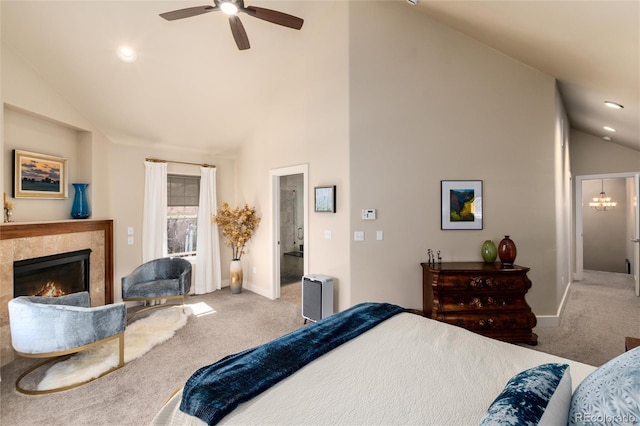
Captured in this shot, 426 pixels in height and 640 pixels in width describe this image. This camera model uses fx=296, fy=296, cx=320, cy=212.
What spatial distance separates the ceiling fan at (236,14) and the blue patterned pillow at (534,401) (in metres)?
2.99

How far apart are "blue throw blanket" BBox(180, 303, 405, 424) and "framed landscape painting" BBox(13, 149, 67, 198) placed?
3.52 m

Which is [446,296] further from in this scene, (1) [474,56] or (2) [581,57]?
(1) [474,56]

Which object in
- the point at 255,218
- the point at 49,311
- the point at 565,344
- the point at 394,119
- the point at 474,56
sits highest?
the point at 474,56

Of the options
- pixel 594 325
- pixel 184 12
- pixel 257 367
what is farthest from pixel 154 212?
pixel 594 325

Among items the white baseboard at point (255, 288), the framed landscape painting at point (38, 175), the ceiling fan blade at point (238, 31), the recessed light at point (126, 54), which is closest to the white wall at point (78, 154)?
the framed landscape painting at point (38, 175)

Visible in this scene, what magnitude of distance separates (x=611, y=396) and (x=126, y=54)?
4.60m

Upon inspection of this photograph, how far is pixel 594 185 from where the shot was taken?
278 inches

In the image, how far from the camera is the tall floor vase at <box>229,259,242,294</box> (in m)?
5.18

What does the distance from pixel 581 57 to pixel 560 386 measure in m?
3.16

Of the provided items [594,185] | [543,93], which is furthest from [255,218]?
[594,185]

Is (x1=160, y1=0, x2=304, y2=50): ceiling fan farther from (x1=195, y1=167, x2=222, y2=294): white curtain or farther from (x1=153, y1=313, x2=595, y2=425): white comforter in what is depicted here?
(x1=195, y1=167, x2=222, y2=294): white curtain

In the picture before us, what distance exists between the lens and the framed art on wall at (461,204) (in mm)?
3578

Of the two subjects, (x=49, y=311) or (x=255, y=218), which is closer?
(x=49, y=311)

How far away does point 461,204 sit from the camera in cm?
359
